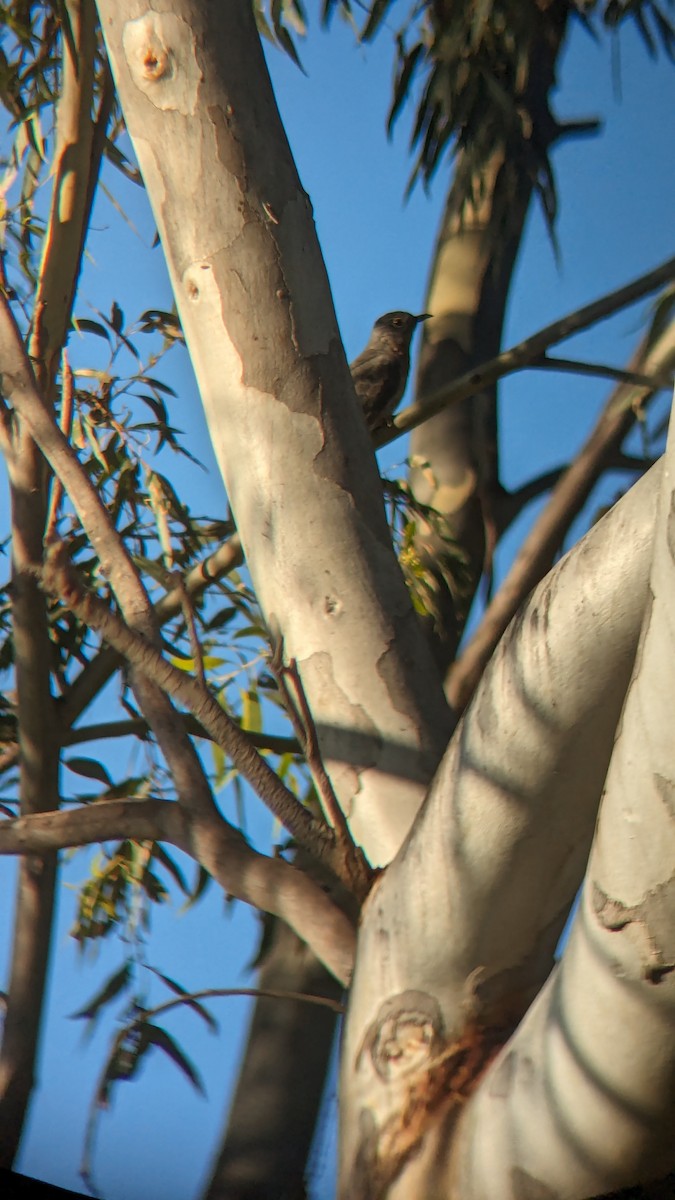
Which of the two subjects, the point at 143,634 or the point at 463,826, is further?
the point at 143,634

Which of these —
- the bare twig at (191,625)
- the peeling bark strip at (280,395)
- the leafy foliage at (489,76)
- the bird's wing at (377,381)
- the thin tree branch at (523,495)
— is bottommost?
the bare twig at (191,625)

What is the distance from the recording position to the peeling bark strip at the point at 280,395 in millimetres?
842

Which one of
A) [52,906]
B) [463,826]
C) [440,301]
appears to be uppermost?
[440,301]

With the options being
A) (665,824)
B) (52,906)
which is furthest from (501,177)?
(665,824)

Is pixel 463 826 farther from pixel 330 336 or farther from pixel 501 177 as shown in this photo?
pixel 501 177

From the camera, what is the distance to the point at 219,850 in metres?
0.83

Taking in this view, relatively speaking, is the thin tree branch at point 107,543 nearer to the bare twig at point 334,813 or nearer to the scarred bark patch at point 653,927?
the bare twig at point 334,813

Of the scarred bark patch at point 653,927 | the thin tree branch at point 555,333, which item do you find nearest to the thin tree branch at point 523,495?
the thin tree branch at point 555,333

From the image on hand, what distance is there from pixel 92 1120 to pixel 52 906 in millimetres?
473

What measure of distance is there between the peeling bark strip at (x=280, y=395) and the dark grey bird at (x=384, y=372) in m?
0.91

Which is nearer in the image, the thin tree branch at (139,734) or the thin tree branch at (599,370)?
the thin tree branch at (599,370)

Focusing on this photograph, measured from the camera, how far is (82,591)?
0.78 metres

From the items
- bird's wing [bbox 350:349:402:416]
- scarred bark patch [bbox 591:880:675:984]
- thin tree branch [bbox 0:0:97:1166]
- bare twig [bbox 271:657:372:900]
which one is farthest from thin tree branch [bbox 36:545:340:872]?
bird's wing [bbox 350:349:402:416]

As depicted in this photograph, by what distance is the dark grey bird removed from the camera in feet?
6.19
